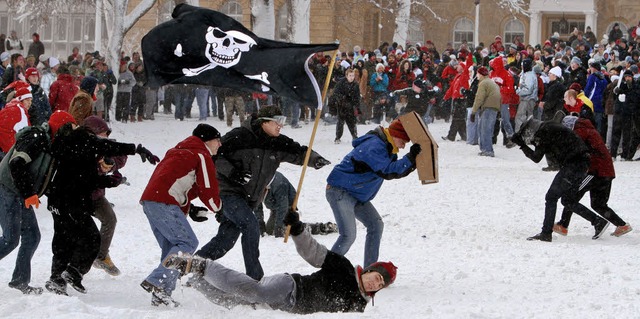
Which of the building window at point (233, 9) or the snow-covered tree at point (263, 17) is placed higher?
the building window at point (233, 9)

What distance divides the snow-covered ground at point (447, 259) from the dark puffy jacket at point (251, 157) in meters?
0.90

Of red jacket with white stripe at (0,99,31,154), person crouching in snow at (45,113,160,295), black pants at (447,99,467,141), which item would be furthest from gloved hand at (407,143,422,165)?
black pants at (447,99,467,141)

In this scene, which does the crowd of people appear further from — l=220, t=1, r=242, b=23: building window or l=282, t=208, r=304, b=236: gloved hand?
l=220, t=1, r=242, b=23: building window

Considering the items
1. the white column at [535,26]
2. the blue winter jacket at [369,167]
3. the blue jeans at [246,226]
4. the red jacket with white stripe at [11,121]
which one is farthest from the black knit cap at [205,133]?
the white column at [535,26]

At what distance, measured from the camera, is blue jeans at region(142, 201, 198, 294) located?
8.28 metres

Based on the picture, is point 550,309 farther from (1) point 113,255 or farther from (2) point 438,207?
(2) point 438,207

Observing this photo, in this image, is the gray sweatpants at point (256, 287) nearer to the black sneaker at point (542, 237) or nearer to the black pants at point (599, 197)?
the black sneaker at point (542, 237)

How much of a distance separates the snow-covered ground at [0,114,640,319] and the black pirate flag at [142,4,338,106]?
65.8 inches

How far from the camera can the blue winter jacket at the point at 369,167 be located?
913 cm

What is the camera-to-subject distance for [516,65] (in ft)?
87.6

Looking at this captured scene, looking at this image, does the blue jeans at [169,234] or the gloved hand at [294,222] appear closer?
the gloved hand at [294,222]

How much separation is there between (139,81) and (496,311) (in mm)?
20504

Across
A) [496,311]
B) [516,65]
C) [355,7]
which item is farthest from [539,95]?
[355,7]

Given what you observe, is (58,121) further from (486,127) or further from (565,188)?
(486,127)
